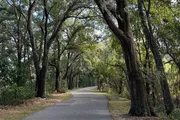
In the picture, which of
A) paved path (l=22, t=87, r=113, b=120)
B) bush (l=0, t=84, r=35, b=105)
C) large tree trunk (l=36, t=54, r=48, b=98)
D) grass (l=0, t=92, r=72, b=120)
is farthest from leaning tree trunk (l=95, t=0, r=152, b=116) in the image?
large tree trunk (l=36, t=54, r=48, b=98)

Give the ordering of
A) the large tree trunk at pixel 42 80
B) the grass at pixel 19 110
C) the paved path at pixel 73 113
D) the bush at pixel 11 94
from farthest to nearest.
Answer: the large tree trunk at pixel 42 80 → the bush at pixel 11 94 → the grass at pixel 19 110 → the paved path at pixel 73 113

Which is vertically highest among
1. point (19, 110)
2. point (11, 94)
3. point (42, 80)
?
point (42, 80)

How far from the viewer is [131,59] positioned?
1293cm

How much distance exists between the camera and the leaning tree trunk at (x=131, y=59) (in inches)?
502

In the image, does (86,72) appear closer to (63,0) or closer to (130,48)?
(63,0)

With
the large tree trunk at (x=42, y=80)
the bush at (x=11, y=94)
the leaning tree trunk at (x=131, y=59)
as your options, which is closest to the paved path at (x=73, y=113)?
the leaning tree trunk at (x=131, y=59)

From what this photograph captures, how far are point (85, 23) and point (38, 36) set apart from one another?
7.72 metres

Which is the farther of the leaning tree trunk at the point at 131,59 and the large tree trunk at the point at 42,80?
the large tree trunk at the point at 42,80

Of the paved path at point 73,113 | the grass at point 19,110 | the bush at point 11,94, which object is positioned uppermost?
the bush at point 11,94

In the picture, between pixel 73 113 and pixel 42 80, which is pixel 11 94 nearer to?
pixel 42 80

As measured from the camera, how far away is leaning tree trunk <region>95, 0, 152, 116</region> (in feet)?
41.9

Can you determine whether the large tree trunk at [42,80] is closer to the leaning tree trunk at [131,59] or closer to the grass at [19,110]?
the grass at [19,110]

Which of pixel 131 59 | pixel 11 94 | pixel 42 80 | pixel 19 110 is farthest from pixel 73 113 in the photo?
pixel 42 80

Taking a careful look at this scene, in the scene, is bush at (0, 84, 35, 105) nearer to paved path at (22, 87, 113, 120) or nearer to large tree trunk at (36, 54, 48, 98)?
large tree trunk at (36, 54, 48, 98)
